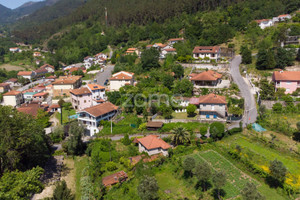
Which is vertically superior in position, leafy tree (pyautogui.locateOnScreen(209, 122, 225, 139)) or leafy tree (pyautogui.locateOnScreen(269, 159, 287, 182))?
leafy tree (pyautogui.locateOnScreen(209, 122, 225, 139))

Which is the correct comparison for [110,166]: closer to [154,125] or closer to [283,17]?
[154,125]

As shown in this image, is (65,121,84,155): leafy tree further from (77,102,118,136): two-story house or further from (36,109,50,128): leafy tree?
(36,109,50,128): leafy tree

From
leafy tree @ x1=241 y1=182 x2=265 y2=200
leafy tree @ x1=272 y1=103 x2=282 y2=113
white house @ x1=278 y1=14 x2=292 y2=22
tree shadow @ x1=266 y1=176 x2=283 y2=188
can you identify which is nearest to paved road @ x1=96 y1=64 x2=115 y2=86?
leafy tree @ x1=272 y1=103 x2=282 y2=113

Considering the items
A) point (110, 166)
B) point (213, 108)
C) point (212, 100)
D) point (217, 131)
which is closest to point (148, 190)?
point (110, 166)

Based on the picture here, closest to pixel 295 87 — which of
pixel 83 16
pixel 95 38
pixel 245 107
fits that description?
pixel 245 107

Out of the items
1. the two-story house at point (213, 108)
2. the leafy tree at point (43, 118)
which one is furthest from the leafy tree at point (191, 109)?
the leafy tree at point (43, 118)

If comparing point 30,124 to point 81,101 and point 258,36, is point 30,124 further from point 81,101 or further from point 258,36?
point 258,36
